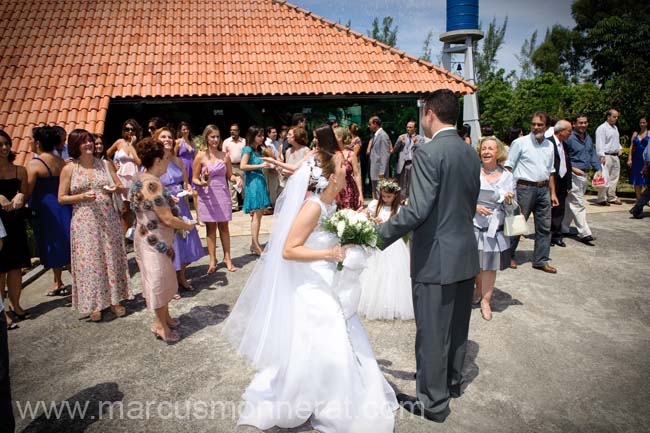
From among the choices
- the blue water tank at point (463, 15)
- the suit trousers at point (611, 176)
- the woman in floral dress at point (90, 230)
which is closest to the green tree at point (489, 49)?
the blue water tank at point (463, 15)

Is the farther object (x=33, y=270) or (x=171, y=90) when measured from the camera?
(x=171, y=90)

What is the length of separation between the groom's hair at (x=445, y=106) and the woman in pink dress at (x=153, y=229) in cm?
281

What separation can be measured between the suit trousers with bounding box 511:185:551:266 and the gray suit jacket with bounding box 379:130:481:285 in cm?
362

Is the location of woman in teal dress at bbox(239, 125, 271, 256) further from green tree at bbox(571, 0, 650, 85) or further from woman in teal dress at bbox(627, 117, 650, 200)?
green tree at bbox(571, 0, 650, 85)

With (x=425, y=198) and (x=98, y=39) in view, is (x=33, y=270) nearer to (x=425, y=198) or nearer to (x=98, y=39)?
(x=425, y=198)

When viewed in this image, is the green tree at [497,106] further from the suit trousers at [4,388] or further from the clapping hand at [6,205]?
the suit trousers at [4,388]

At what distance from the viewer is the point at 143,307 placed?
544 centimetres

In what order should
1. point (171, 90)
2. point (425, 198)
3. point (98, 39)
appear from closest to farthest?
point (425, 198) < point (171, 90) < point (98, 39)

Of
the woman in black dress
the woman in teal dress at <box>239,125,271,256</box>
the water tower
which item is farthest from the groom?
the water tower

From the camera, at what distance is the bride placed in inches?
114

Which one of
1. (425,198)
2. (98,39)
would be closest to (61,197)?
(425,198)

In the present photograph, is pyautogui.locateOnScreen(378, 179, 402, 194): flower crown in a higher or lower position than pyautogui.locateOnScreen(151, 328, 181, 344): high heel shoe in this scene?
higher

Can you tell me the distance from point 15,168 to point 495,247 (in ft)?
19.5

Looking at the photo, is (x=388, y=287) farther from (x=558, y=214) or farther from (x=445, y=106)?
(x=558, y=214)
